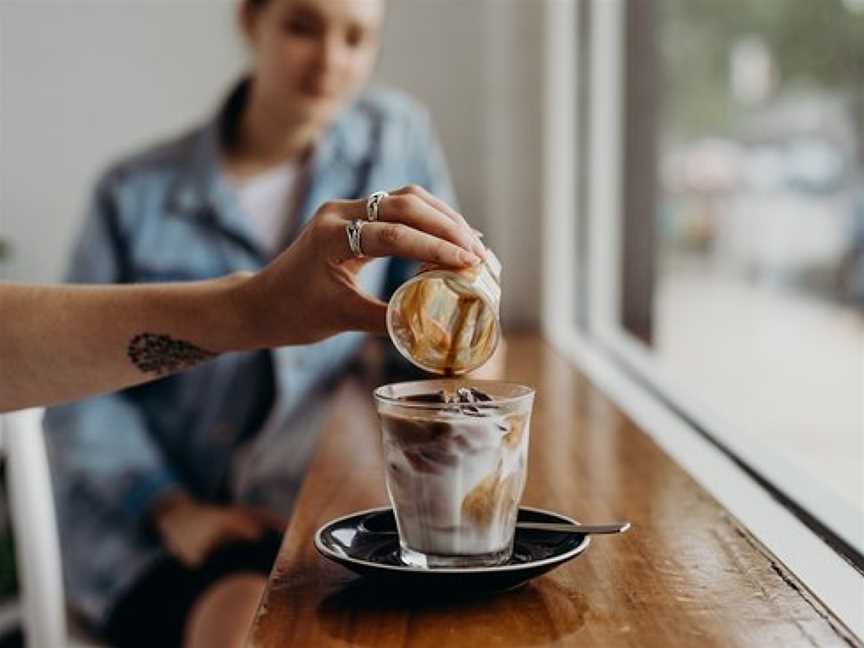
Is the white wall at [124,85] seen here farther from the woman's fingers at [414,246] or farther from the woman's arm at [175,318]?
the woman's fingers at [414,246]

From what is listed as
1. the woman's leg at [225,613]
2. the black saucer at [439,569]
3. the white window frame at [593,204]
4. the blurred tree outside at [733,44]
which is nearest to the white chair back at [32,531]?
the woman's leg at [225,613]

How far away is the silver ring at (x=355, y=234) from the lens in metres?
0.89

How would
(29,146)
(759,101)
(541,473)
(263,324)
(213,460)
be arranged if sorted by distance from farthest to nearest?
(29,146)
(759,101)
(213,460)
(541,473)
(263,324)

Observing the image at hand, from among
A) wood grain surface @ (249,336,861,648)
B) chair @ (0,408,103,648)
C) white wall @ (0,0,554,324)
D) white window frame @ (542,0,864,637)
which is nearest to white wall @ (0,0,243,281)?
white wall @ (0,0,554,324)

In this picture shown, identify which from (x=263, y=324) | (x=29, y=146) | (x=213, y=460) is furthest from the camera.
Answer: (x=29, y=146)

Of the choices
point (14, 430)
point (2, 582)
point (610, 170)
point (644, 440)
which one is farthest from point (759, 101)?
point (2, 582)

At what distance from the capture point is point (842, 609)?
0.85 metres

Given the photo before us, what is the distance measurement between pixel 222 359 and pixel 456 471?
133 centimetres

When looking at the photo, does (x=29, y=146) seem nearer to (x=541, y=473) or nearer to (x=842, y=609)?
(x=541, y=473)

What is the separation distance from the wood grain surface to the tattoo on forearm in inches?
6.5

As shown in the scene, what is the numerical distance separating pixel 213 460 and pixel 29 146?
3.51 feet

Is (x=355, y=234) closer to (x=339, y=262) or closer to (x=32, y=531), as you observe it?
(x=339, y=262)

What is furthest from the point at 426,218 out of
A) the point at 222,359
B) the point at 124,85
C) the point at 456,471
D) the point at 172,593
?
the point at 124,85

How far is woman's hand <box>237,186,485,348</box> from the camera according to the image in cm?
84
